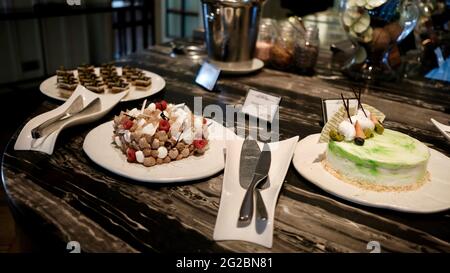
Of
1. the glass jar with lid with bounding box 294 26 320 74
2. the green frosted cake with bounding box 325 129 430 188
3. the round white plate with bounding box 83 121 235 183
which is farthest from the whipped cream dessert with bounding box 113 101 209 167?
the glass jar with lid with bounding box 294 26 320 74

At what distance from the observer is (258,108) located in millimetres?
1126

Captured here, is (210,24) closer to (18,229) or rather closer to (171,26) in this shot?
(18,229)

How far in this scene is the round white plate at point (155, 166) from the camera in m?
0.73

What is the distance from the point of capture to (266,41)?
68.1 inches

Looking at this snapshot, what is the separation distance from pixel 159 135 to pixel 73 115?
11.5 inches

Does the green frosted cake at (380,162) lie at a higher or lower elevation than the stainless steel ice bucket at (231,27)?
lower

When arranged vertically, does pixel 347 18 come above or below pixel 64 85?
above

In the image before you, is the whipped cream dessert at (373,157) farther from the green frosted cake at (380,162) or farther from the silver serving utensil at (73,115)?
the silver serving utensil at (73,115)

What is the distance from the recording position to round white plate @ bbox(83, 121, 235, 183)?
0.73m

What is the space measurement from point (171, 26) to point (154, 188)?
441 centimetres

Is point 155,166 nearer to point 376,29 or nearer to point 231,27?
point 231,27

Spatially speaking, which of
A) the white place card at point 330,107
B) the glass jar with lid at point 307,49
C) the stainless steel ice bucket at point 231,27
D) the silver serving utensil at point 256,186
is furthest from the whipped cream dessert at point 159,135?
the glass jar with lid at point 307,49

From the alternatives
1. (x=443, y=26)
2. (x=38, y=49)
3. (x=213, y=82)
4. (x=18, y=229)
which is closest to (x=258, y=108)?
(x=213, y=82)

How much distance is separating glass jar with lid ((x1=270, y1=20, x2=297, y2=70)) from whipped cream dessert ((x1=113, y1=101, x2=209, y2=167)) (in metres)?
0.85
